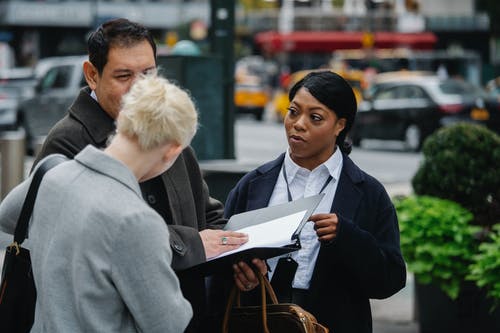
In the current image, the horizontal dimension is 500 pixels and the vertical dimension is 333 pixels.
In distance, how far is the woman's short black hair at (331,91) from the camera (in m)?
3.60

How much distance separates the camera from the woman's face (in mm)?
3596

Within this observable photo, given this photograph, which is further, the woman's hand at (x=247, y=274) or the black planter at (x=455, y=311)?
the black planter at (x=455, y=311)

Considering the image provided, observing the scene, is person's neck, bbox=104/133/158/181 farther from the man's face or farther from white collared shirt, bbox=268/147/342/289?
white collared shirt, bbox=268/147/342/289

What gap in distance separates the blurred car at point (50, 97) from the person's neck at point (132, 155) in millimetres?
17206

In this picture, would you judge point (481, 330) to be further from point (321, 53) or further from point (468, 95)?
point (321, 53)

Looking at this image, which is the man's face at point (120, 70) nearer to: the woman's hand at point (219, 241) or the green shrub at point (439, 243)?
the woman's hand at point (219, 241)

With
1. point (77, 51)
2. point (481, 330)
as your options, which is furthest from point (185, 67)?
point (77, 51)

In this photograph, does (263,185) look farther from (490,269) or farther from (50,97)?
(50,97)

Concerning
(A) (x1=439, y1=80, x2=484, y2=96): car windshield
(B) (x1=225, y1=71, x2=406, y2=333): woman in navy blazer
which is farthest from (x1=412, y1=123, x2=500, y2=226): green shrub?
(A) (x1=439, y1=80, x2=484, y2=96): car windshield

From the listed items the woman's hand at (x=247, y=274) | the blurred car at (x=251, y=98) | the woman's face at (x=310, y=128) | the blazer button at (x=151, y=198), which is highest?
the woman's face at (x=310, y=128)

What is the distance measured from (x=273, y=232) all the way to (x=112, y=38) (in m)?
0.79

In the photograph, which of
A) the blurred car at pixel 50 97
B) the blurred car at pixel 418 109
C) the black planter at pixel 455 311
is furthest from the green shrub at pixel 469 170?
the blurred car at pixel 418 109

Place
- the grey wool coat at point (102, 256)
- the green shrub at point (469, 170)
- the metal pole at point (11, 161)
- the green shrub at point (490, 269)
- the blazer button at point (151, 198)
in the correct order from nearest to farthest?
the grey wool coat at point (102, 256) < the blazer button at point (151, 198) < the green shrub at point (490, 269) < the green shrub at point (469, 170) < the metal pole at point (11, 161)

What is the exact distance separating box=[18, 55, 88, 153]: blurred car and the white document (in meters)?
16.8
